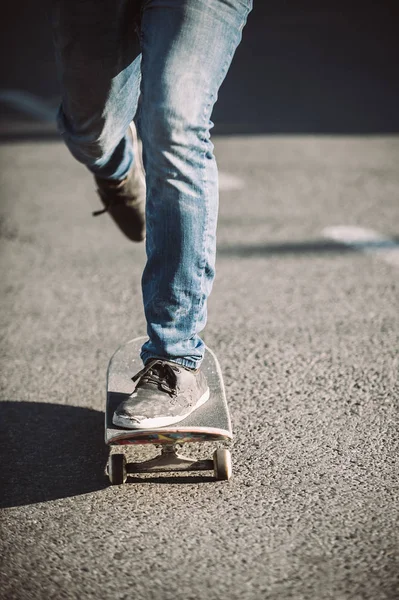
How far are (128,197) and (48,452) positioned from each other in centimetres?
131

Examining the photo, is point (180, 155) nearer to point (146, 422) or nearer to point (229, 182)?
point (146, 422)

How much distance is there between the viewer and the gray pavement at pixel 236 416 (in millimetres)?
1925

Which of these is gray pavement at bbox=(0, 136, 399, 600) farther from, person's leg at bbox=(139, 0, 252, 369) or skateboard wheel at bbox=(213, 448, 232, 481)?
person's leg at bbox=(139, 0, 252, 369)

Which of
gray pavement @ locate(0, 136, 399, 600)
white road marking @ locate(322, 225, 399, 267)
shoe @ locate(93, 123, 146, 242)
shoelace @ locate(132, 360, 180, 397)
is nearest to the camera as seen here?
gray pavement @ locate(0, 136, 399, 600)

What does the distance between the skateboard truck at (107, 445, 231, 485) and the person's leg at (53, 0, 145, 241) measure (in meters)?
1.09

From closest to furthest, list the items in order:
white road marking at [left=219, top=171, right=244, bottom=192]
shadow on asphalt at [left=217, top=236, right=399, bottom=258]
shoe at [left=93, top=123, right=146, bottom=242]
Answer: shoe at [left=93, top=123, right=146, bottom=242]
shadow on asphalt at [left=217, top=236, right=399, bottom=258]
white road marking at [left=219, top=171, right=244, bottom=192]

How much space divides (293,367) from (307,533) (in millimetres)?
1055

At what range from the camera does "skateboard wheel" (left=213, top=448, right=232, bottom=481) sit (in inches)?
90.0

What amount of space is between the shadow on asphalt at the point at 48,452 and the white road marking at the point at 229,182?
116 inches

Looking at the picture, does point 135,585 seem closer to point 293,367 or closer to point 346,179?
point 293,367

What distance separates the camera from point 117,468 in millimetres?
2281

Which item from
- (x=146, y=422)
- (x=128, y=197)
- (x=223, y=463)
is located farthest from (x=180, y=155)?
(x=128, y=197)

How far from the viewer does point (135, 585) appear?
6.10 ft

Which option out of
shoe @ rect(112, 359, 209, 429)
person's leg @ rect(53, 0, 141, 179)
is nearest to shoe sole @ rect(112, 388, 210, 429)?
shoe @ rect(112, 359, 209, 429)
